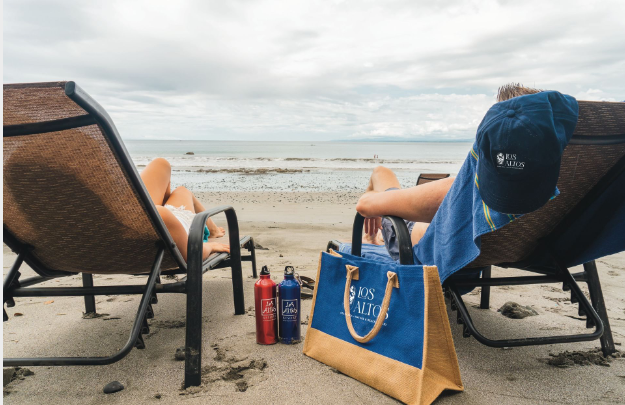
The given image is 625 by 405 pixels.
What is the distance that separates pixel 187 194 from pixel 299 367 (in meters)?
1.90

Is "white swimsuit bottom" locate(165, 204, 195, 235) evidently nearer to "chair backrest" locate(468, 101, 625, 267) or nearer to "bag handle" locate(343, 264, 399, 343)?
"bag handle" locate(343, 264, 399, 343)

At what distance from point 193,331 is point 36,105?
3.52ft

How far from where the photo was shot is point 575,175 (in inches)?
65.7

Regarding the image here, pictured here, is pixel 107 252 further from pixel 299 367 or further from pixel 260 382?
pixel 299 367

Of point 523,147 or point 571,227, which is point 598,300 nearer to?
point 571,227

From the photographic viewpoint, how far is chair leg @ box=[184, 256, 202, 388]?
67.7 inches

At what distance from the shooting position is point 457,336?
7.61ft

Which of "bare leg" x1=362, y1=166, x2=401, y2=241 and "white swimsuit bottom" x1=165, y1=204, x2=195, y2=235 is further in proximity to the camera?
"white swimsuit bottom" x1=165, y1=204, x2=195, y2=235

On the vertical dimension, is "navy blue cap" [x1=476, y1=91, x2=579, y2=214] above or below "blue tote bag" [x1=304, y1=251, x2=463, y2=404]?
above

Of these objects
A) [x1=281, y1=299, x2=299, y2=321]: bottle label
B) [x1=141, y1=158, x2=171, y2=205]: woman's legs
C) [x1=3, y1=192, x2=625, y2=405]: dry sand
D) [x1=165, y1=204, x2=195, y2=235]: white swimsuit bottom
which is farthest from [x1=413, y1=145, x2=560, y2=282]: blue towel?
[x1=141, y1=158, x2=171, y2=205]: woman's legs

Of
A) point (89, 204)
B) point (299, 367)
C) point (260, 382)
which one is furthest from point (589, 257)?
point (89, 204)

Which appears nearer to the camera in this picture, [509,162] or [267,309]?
[509,162]

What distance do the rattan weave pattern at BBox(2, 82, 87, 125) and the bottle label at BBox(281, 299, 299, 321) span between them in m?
1.29

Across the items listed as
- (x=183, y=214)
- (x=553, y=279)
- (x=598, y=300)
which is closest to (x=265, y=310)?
(x=183, y=214)
